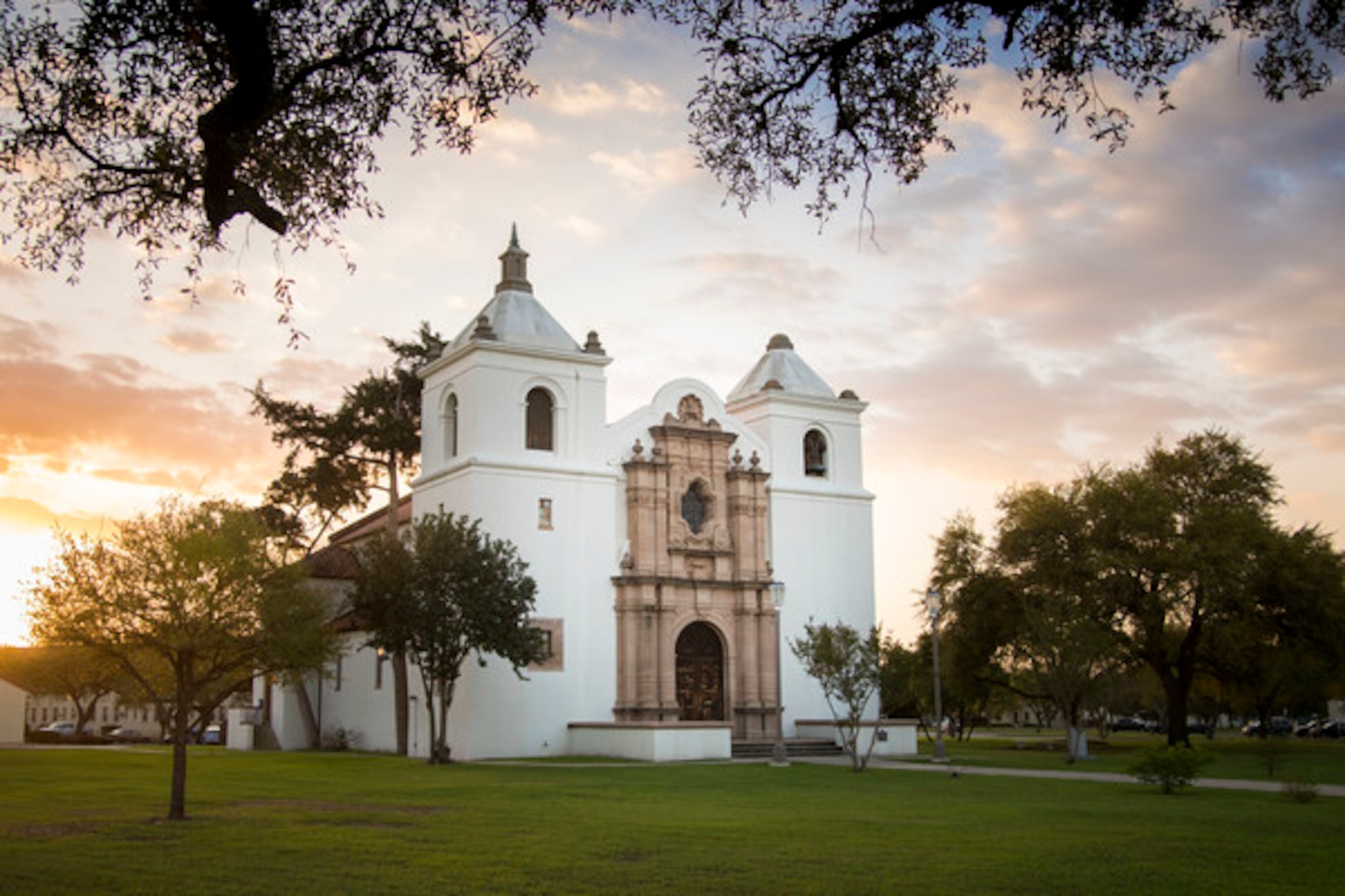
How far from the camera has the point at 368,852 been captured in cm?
1384

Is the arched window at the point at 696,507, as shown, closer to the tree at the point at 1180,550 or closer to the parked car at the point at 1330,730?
the tree at the point at 1180,550

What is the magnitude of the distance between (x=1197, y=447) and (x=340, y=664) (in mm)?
31112

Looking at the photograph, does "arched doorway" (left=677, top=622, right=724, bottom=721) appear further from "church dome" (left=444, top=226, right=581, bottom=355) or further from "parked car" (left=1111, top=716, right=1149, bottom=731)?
"parked car" (left=1111, top=716, right=1149, bottom=731)

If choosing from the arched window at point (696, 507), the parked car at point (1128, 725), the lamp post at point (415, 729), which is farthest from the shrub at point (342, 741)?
the parked car at point (1128, 725)

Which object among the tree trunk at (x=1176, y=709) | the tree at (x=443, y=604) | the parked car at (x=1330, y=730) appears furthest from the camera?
the parked car at (x=1330, y=730)

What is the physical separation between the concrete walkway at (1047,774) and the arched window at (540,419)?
12070mm

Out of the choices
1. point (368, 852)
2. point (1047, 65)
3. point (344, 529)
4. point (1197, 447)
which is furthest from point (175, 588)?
point (344, 529)

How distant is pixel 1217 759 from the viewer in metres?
25.6

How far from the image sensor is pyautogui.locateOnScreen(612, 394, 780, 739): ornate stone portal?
3906cm

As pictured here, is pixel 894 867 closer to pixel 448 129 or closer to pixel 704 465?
pixel 448 129

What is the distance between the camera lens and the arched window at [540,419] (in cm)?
3944

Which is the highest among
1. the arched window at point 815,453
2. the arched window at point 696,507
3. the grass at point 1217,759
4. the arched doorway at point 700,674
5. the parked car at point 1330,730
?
the arched window at point 815,453

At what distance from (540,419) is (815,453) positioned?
11.0 metres

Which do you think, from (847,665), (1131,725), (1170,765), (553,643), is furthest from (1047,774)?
(1131,725)
